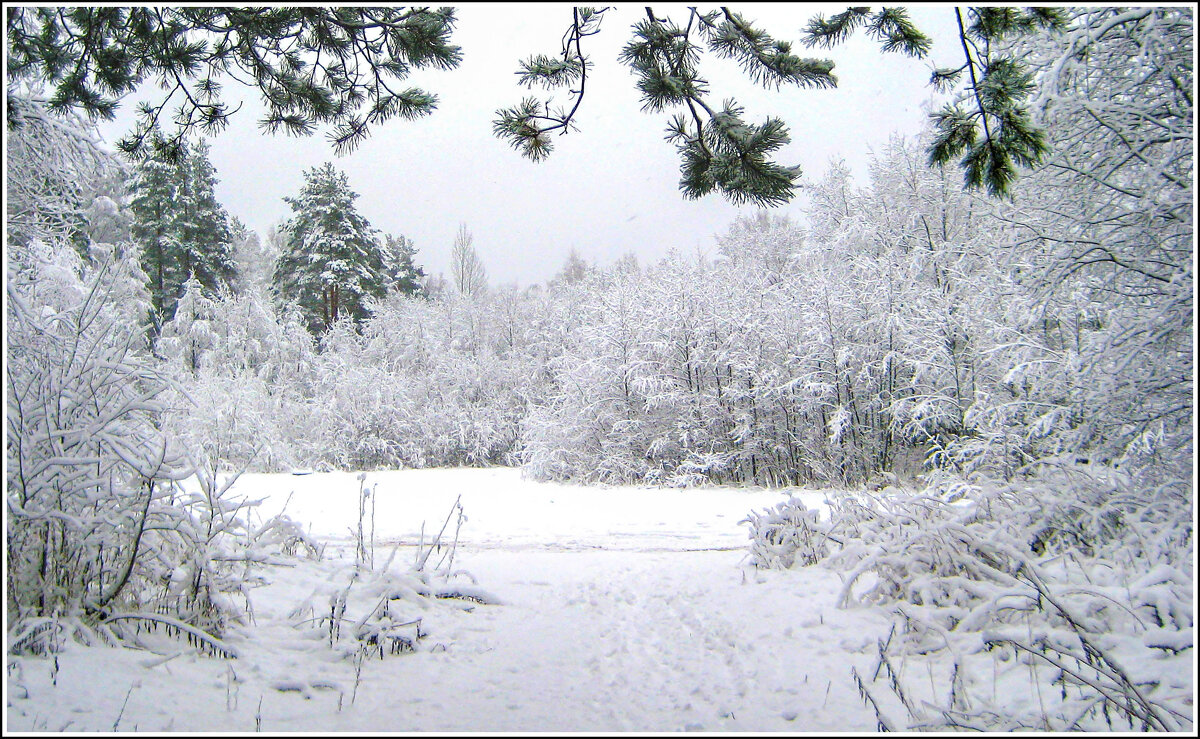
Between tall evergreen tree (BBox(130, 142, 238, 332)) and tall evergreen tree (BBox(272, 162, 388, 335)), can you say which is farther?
tall evergreen tree (BBox(272, 162, 388, 335))

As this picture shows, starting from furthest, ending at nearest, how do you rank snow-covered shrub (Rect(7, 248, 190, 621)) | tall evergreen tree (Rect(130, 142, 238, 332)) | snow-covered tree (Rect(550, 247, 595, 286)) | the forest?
1. snow-covered tree (Rect(550, 247, 595, 286))
2. tall evergreen tree (Rect(130, 142, 238, 332))
3. the forest
4. snow-covered shrub (Rect(7, 248, 190, 621))

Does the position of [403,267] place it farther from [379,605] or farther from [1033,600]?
[1033,600]

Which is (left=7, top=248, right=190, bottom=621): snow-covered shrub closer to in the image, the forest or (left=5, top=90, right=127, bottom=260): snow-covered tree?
the forest

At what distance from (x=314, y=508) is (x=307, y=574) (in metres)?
4.09

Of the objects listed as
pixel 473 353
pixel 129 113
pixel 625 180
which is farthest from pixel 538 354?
pixel 129 113

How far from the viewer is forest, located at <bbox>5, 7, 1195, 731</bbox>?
7.41ft

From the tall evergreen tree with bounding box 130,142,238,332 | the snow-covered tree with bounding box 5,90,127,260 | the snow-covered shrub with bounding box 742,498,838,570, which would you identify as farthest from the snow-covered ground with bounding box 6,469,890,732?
the tall evergreen tree with bounding box 130,142,238,332

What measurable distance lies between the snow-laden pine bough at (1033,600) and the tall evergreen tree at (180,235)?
16.3ft

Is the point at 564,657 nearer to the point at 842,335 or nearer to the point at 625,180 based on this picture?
the point at 625,180

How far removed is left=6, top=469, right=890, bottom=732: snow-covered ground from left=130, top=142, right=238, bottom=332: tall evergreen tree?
326 cm

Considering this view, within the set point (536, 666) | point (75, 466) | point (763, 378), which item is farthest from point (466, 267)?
point (536, 666)

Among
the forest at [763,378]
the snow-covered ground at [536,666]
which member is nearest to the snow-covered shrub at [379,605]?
the snow-covered ground at [536,666]

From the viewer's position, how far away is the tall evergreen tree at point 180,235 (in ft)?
21.1

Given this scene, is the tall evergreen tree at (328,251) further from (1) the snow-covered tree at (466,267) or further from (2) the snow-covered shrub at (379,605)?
(2) the snow-covered shrub at (379,605)
